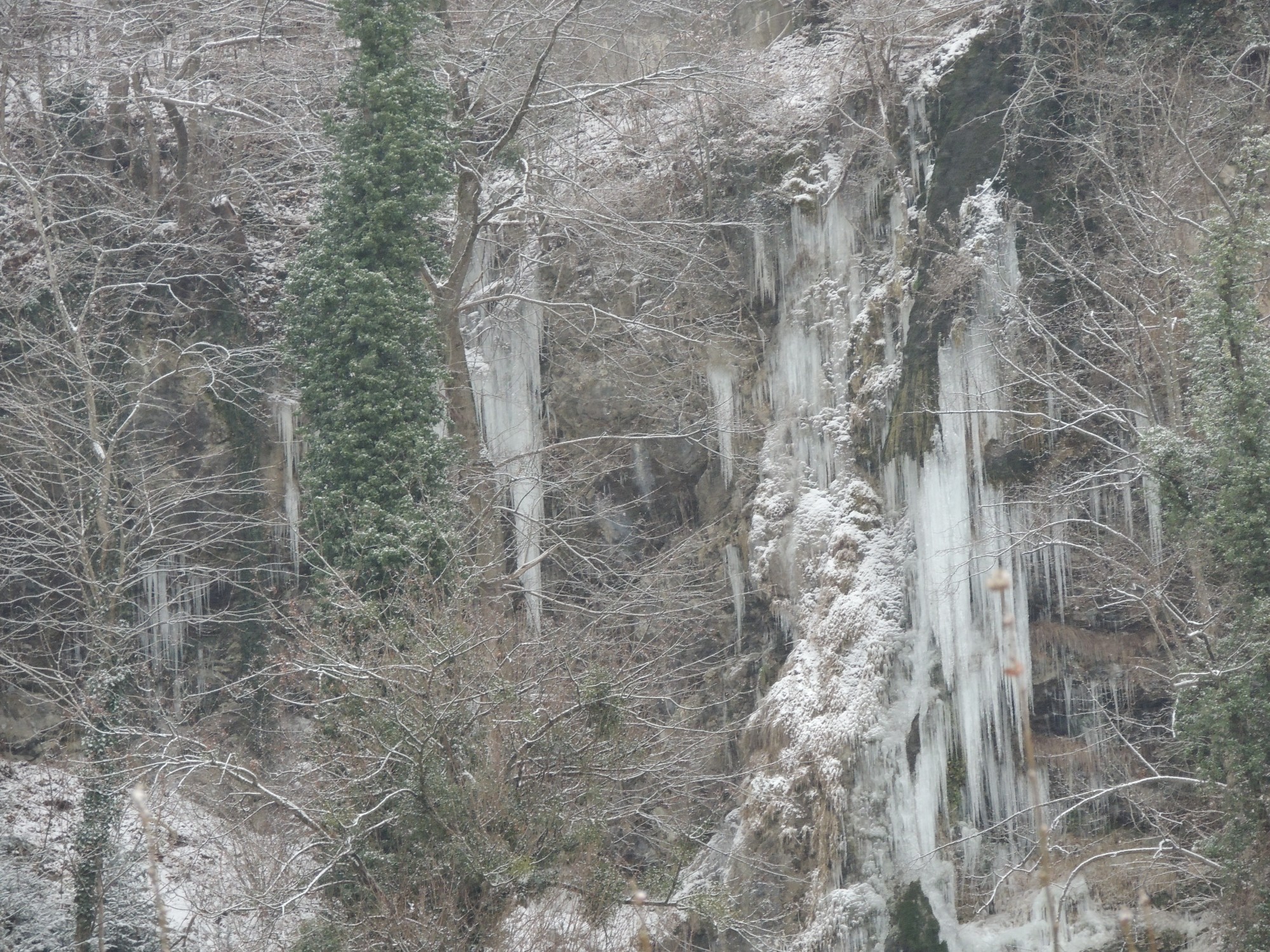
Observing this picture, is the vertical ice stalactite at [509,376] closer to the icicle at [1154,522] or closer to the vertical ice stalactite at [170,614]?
the vertical ice stalactite at [170,614]

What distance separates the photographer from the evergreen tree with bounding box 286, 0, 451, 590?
47.0ft

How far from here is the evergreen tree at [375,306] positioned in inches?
564

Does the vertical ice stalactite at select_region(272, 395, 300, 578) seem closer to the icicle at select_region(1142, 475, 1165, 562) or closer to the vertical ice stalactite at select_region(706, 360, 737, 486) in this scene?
the vertical ice stalactite at select_region(706, 360, 737, 486)

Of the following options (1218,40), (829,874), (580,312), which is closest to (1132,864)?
(829,874)

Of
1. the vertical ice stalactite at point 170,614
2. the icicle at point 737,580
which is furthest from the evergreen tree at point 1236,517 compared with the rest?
the vertical ice stalactite at point 170,614

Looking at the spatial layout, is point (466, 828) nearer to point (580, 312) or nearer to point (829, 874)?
point (829, 874)

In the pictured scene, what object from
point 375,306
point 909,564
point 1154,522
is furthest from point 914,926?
point 375,306

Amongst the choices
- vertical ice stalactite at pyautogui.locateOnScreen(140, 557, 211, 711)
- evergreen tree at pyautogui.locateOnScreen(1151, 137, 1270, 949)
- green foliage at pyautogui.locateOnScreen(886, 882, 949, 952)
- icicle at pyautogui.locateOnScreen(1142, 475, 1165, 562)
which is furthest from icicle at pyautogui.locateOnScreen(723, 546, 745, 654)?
evergreen tree at pyautogui.locateOnScreen(1151, 137, 1270, 949)

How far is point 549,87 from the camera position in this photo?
53.8 ft

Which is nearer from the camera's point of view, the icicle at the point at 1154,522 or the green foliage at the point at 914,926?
the icicle at the point at 1154,522

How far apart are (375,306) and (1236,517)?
8.67 meters

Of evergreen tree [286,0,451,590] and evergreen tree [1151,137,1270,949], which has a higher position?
evergreen tree [286,0,451,590]

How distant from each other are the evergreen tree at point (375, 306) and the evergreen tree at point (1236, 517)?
282 inches

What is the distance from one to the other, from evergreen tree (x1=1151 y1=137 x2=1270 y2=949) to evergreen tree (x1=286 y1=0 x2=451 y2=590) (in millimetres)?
7163
